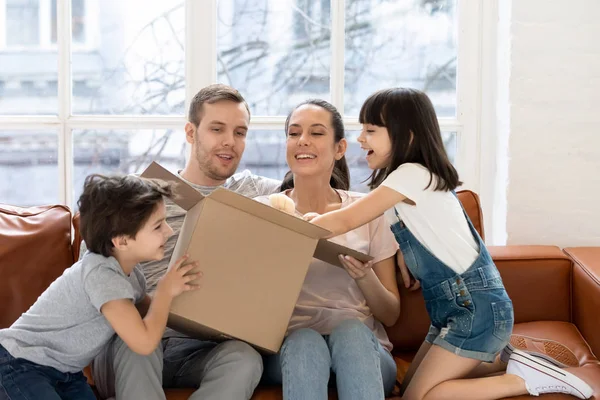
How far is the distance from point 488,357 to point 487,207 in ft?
3.01

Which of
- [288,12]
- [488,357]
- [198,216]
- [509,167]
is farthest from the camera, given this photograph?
[288,12]

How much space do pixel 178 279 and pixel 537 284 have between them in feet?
3.55

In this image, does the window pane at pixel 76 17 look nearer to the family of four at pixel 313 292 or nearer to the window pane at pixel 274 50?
the window pane at pixel 274 50

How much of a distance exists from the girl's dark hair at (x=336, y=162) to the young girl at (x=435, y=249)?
0.65 ft

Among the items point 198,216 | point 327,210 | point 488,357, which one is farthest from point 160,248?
point 488,357

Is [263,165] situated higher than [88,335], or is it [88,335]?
[263,165]

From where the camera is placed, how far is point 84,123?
8.61 ft

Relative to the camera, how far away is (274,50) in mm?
2674

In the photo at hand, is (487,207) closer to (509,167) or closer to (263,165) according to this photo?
(509,167)

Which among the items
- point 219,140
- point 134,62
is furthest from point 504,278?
point 134,62

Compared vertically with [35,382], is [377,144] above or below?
above

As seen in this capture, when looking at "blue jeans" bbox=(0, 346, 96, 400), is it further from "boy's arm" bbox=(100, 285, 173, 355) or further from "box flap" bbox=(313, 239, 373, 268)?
"box flap" bbox=(313, 239, 373, 268)

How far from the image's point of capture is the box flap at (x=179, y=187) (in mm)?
1633

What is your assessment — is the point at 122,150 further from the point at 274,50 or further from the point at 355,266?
the point at 355,266
